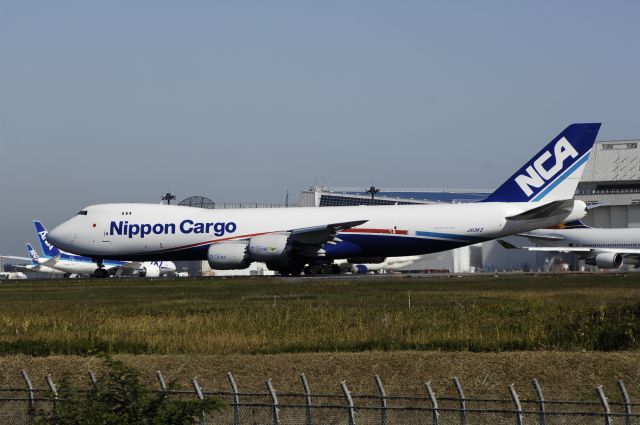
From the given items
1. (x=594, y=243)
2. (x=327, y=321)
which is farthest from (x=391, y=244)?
(x=327, y=321)

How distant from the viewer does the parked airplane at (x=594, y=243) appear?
7631 cm

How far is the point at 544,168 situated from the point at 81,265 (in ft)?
178

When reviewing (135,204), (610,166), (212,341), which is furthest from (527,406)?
(610,166)

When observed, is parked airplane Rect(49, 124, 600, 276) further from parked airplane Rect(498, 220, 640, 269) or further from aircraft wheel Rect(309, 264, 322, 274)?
parked airplane Rect(498, 220, 640, 269)

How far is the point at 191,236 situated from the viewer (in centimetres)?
6406

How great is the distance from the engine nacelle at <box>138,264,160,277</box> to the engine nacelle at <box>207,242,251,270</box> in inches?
1589

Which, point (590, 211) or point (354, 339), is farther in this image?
point (590, 211)

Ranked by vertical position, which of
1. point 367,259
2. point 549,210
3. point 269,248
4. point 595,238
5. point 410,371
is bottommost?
point 410,371

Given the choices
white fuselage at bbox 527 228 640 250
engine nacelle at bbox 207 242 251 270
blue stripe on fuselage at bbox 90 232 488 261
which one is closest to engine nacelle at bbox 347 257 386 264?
blue stripe on fuselage at bbox 90 232 488 261

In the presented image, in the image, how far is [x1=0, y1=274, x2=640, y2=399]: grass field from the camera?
20406mm

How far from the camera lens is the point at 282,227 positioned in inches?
2498

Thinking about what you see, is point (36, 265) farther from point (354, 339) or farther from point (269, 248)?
point (354, 339)

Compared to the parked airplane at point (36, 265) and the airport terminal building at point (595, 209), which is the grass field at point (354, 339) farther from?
the parked airplane at point (36, 265)

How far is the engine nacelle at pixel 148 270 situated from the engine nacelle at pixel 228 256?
40.4 metres
